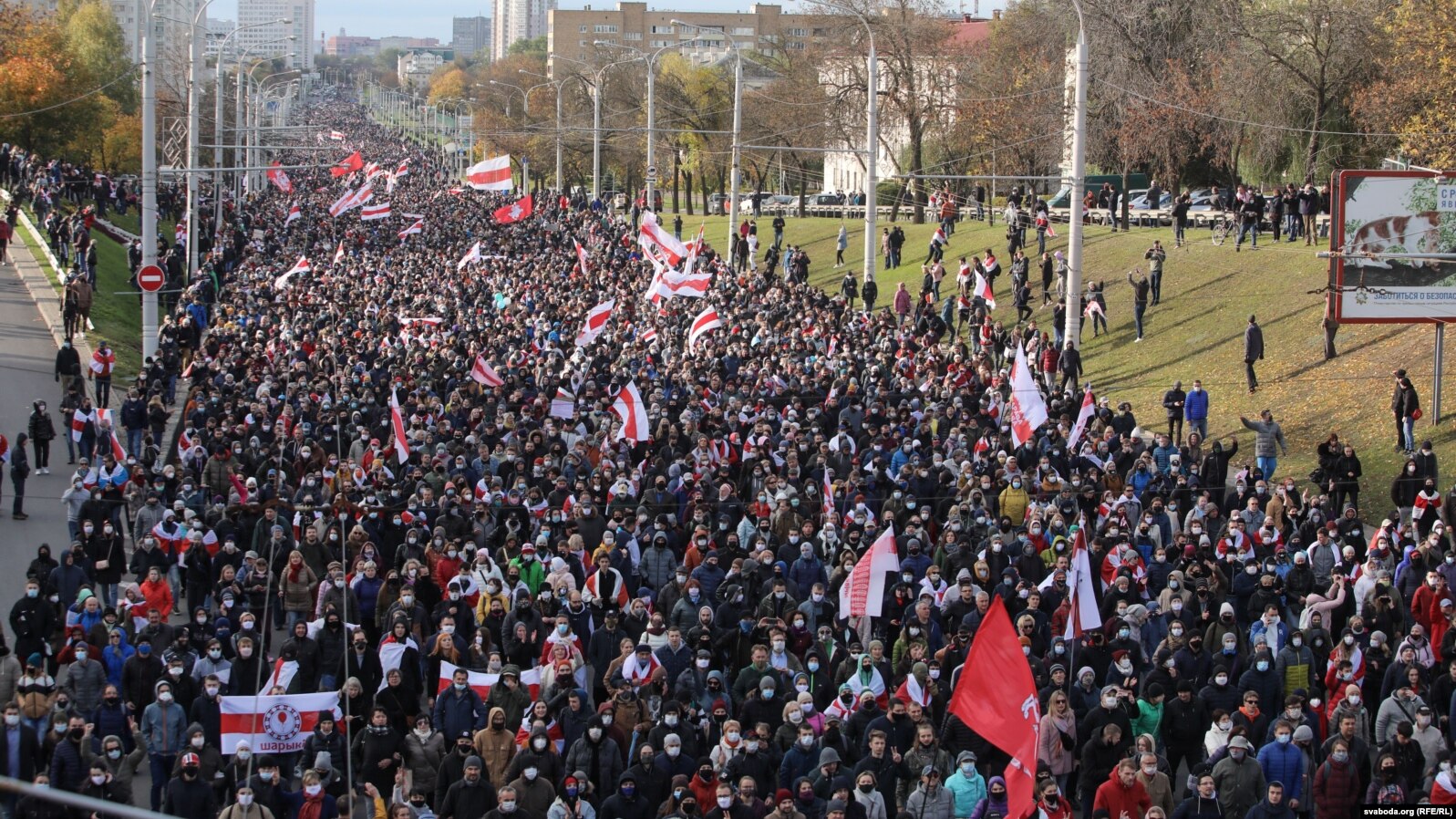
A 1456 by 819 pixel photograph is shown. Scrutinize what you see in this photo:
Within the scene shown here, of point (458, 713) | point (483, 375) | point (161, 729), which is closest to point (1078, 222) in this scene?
point (483, 375)

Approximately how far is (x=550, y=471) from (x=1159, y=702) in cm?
791

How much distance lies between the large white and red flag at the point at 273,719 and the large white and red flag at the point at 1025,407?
1044cm

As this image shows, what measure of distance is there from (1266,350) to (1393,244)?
6.35 metres

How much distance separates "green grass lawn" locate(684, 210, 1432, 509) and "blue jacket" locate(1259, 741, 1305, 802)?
11.9m

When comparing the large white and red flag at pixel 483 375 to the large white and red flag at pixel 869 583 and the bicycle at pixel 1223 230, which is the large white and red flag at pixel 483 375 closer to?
the large white and red flag at pixel 869 583

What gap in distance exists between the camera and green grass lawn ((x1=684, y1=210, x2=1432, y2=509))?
26.7 m

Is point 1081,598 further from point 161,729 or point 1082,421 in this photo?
point 1082,421

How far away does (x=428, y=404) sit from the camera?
2270 cm

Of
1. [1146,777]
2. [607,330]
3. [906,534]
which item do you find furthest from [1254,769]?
[607,330]

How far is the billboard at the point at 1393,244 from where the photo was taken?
81.5 feet

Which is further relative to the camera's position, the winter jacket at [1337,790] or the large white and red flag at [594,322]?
the large white and red flag at [594,322]

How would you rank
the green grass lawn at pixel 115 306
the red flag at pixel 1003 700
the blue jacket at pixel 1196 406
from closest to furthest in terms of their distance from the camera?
the red flag at pixel 1003 700, the blue jacket at pixel 1196 406, the green grass lawn at pixel 115 306

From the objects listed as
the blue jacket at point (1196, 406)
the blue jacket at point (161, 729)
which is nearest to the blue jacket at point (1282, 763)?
the blue jacket at point (161, 729)

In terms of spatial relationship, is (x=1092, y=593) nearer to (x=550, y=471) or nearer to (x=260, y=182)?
(x=550, y=471)
